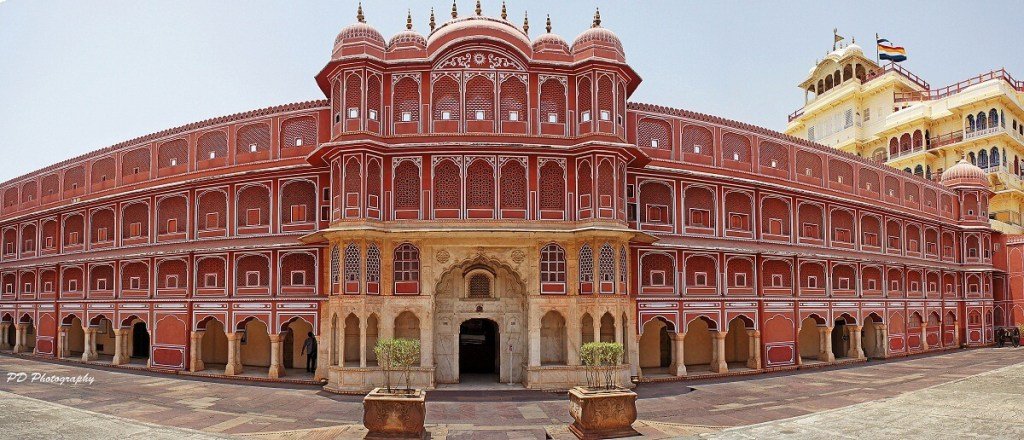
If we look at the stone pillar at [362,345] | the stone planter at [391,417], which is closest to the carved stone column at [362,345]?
the stone pillar at [362,345]

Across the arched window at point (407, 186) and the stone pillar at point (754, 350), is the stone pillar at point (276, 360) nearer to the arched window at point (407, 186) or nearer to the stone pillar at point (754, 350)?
the arched window at point (407, 186)

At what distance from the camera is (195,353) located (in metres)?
27.8

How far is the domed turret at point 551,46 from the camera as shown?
1008 inches

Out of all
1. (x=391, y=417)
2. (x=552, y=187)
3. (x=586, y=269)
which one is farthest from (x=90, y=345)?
(x=586, y=269)

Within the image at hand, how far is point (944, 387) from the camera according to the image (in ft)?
71.9

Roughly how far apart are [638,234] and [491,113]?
7.11m

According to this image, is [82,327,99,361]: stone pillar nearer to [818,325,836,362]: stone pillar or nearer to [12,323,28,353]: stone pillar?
[12,323,28,353]: stone pillar

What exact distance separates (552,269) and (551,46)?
865 cm

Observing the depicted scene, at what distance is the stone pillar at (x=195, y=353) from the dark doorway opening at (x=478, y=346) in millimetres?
11076

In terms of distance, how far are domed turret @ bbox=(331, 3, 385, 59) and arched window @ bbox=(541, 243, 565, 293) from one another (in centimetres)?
973

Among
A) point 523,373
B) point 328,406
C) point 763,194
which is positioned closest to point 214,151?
point 328,406

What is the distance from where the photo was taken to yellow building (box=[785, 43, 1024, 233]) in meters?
44.9

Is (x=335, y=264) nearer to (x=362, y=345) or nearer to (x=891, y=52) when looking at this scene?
(x=362, y=345)

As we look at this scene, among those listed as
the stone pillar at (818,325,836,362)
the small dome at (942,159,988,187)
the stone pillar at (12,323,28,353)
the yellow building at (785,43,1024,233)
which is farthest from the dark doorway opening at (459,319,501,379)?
the yellow building at (785,43,1024,233)
